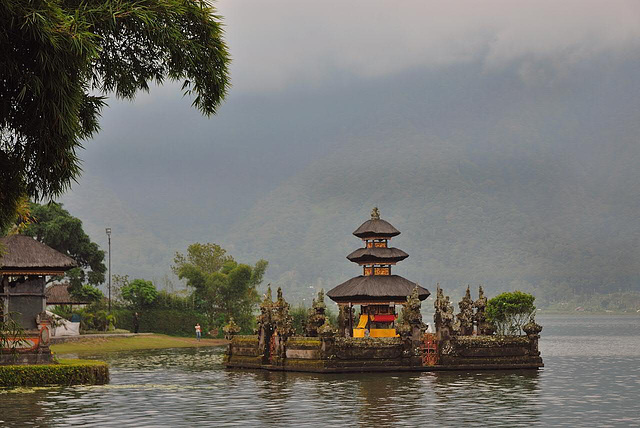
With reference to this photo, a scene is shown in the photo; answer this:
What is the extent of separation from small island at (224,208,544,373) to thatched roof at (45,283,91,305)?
3389 cm

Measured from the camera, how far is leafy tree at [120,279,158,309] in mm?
97250

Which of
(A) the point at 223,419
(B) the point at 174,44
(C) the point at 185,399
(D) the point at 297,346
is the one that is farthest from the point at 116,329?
(B) the point at 174,44

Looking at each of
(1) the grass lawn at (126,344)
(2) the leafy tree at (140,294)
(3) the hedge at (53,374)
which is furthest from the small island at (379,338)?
(2) the leafy tree at (140,294)

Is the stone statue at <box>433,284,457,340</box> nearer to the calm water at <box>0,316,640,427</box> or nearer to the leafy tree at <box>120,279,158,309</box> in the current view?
the calm water at <box>0,316,640,427</box>

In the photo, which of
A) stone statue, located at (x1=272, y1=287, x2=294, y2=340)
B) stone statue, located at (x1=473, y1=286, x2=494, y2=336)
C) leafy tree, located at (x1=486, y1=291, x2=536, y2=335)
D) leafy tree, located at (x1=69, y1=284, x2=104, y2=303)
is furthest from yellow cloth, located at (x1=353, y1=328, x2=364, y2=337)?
leafy tree, located at (x1=69, y1=284, x2=104, y2=303)

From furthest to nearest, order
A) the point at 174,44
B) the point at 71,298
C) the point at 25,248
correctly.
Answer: the point at 71,298 → the point at 25,248 → the point at 174,44

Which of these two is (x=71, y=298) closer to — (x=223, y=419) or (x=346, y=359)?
(x=346, y=359)

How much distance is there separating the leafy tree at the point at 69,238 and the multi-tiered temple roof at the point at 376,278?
36811mm

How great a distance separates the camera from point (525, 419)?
31375 mm

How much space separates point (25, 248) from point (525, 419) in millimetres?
25293

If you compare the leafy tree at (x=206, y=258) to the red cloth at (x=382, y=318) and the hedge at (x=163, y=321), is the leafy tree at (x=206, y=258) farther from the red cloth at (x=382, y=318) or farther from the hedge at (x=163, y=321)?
the red cloth at (x=382, y=318)

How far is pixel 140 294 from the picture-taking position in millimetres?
97750

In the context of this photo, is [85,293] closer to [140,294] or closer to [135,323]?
[135,323]

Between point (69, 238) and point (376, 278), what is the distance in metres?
40.4
